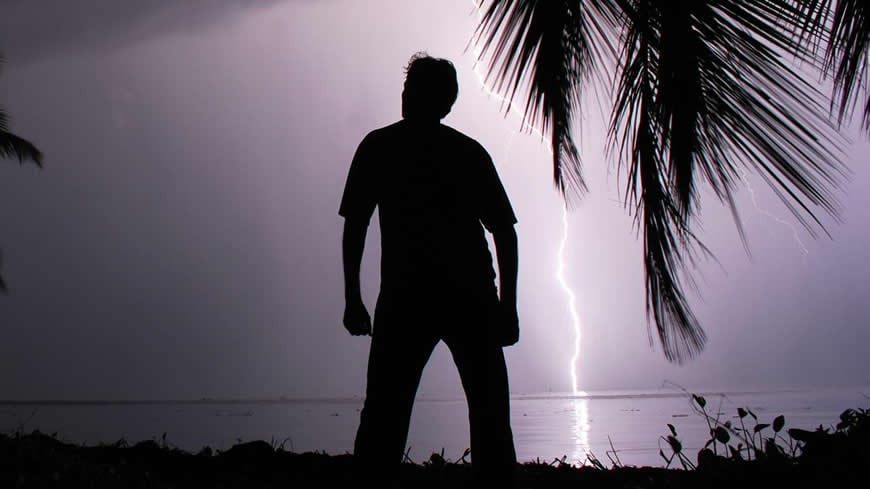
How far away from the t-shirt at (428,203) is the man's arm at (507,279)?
36 mm

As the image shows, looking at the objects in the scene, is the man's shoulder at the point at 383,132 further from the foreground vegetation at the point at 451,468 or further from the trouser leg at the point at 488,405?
the foreground vegetation at the point at 451,468

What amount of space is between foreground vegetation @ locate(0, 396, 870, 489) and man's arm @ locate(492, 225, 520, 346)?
0.65 metres

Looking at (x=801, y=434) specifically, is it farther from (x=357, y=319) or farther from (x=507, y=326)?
(x=357, y=319)

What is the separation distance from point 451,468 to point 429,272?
1940 millimetres

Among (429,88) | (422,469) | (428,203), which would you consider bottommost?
(422,469)

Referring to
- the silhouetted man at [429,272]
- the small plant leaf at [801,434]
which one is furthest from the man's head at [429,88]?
the small plant leaf at [801,434]

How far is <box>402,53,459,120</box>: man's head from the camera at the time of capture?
2.27m

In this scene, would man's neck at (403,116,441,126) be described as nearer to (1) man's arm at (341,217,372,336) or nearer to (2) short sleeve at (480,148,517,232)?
(2) short sleeve at (480,148,517,232)

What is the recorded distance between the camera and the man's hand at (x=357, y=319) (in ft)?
7.34

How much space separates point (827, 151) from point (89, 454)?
3.99 m

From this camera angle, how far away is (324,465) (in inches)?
161

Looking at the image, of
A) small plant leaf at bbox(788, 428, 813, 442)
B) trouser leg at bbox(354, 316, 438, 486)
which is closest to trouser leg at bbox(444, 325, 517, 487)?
trouser leg at bbox(354, 316, 438, 486)

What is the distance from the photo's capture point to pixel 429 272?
7.13ft

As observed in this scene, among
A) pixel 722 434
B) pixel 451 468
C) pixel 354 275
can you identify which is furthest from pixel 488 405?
pixel 451 468
